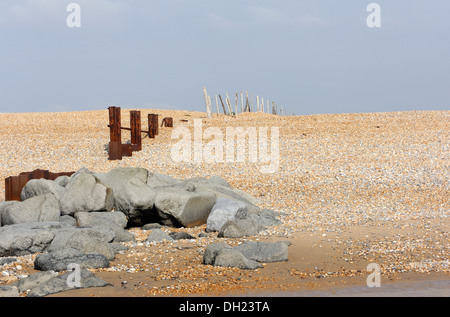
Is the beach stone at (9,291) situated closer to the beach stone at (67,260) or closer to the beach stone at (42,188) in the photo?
the beach stone at (67,260)

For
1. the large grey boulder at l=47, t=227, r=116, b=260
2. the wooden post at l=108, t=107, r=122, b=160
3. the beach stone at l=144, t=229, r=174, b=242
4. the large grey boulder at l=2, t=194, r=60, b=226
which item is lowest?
the beach stone at l=144, t=229, r=174, b=242

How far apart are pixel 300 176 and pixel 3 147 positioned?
1218 centimetres

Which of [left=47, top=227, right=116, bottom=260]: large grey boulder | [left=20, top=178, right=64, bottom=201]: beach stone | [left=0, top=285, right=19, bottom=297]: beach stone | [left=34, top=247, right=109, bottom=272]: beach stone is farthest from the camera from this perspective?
[left=20, top=178, right=64, bottom=201]: beach stone

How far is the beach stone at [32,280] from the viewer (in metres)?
6.92

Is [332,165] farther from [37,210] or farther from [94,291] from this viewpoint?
[94,291]

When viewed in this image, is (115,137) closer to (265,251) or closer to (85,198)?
(85,198)

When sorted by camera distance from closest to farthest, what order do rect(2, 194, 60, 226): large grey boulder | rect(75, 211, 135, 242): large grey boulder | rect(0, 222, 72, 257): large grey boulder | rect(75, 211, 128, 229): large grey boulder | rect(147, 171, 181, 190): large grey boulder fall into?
rect(0, 222, 72, 257): large grey boulder < rect(75, 211, 135, 242): large grey boulder < rect(75, 211, 128, 229): large grey boulder < rect(2, 194, 60, 226): large grey boulder < rect(147, 171, 181, 190): large grey boulder

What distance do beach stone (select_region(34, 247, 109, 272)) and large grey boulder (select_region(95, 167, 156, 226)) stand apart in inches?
117

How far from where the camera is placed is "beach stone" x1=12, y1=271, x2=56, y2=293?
6.92 m

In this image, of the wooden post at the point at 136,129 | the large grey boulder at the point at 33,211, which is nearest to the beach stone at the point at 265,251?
the large grey boulder at the point at 33,211

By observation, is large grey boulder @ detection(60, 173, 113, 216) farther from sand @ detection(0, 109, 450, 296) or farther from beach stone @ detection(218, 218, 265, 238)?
beach stone @ detection(218, 218, 265, 238)

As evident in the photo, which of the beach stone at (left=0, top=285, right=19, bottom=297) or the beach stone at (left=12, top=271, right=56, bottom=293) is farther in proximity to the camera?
the beach stone at (left=12, top=271, right=56, bottom=293)

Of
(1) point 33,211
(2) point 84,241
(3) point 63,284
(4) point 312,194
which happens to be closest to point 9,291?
(3) point 63,284

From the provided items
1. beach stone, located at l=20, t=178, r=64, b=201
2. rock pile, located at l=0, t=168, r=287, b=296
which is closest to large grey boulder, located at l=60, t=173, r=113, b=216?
rock pile, located at l=0, t=168, r=287, b=296
